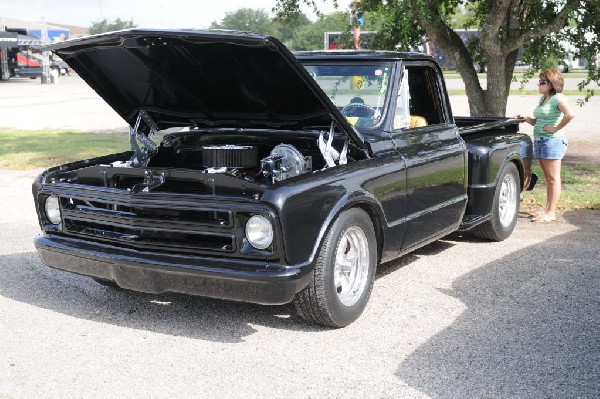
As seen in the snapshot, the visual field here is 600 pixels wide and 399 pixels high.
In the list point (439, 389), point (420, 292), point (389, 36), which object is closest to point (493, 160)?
point (420, 292)

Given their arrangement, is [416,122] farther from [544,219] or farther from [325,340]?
[544,219]

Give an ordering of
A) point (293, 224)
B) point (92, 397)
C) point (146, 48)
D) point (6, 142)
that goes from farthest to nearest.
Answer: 1. point (6, 142)
2. point (146, 48)
3. point (293, 224)
4. point (92, 397)

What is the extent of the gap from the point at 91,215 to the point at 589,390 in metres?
3.04

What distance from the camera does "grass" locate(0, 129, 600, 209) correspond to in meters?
9.27

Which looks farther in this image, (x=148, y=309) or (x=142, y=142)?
(x=142, y=142)

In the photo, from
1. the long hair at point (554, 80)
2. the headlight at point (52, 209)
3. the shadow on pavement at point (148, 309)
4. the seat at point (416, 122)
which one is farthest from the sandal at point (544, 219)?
the headlight at point (52, 209)

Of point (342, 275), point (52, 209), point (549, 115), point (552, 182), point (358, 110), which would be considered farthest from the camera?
point (552, 182)

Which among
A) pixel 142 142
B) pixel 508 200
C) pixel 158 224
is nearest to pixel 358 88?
pixel 142 142

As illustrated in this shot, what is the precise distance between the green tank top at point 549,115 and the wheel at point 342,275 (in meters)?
3.74

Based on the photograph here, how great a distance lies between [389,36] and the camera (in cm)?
1040

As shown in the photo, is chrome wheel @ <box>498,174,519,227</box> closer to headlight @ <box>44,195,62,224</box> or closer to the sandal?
the sandal

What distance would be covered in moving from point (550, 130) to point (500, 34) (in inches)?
124

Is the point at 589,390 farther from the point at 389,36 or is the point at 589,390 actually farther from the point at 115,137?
the point at 115,137

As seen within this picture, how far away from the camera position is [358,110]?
5.72 metres
